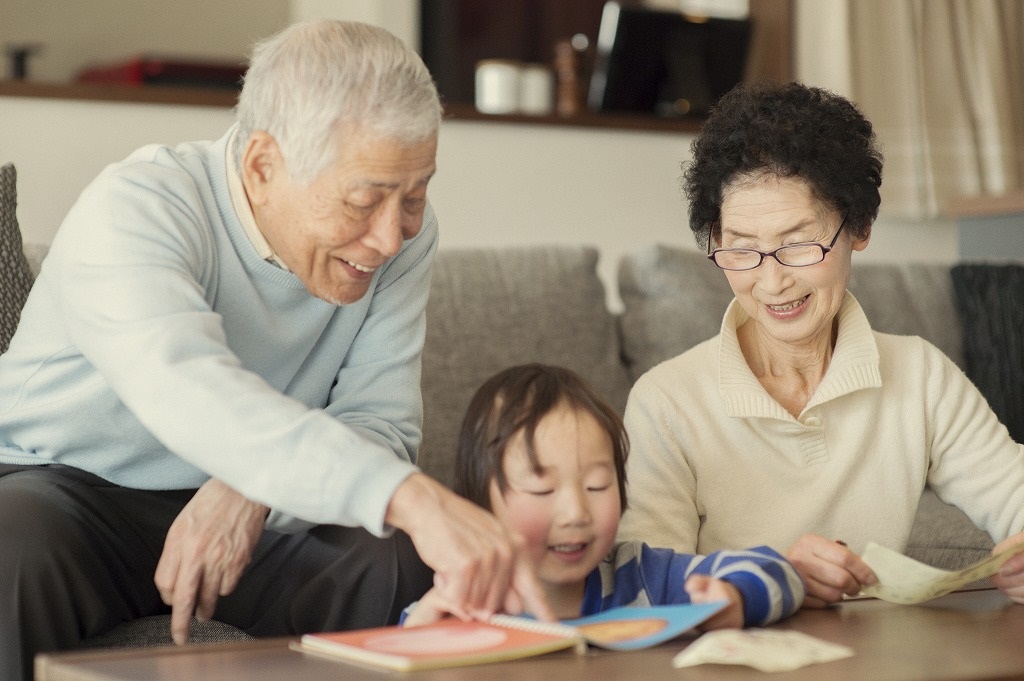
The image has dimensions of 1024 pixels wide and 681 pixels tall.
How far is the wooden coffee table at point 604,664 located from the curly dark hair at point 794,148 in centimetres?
67

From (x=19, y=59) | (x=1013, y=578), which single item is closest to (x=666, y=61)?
(x=19, y=59)

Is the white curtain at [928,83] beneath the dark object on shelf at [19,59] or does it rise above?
beneath

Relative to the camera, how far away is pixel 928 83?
149 inches

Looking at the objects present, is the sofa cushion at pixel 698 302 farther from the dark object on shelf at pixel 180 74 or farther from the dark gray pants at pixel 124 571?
the dark object on shelf at pixel 180 74

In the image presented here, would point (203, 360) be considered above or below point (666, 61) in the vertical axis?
below

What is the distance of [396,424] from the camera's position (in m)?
1.60

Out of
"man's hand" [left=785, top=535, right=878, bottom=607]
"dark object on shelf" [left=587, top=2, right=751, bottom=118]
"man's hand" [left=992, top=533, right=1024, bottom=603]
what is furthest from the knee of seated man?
"dark object on shelf" [left=587, top=2, right=751, bottom=118]

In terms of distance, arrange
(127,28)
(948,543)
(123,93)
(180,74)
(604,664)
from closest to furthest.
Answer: (604,664) < (948,543) < (123,93) < (180,74) < (127,28)

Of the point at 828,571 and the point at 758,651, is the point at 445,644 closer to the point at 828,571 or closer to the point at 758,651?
the point at 758,651

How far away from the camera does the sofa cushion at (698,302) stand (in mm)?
2451

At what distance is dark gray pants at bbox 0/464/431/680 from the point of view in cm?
133

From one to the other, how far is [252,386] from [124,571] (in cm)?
45

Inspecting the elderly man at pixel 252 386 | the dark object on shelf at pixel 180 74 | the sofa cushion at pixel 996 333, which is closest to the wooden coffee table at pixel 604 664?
the elderly man at pixel 252 386

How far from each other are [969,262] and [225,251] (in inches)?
74.2
